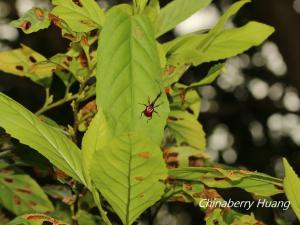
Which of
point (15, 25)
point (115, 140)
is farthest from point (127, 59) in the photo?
point (15, 25)

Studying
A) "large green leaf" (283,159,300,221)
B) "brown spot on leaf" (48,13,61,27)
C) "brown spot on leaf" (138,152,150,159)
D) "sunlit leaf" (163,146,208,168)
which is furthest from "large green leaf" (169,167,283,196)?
"brown spot on leaf" (48,13,61,27)

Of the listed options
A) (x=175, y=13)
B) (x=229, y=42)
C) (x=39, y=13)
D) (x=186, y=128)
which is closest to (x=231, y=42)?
(x=229, y=42)

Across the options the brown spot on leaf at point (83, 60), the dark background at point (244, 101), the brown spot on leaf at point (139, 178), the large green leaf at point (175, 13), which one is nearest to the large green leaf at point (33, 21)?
the brown spot on leaf at point (83, 60)

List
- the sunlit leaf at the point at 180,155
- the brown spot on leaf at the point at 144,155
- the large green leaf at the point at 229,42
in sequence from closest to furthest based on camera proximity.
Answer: the brown spot on leaf at the point at 144,155 < the large green leaf at the point at 229,42 < the sunlit leaf at the point at 180,155

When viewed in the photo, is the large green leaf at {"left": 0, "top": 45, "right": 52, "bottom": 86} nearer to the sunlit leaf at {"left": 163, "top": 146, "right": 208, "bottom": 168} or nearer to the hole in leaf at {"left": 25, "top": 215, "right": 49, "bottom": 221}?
the sunlit leaf at {"left": 163, "top": 146, "right": 208, "bottom": 168}

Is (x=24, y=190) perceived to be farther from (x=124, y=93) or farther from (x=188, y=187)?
(x=124, y=93)

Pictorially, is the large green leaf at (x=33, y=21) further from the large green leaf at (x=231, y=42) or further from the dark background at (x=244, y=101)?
the dark background at (x=244, y=101)

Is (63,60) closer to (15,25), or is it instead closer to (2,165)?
(15,25)
